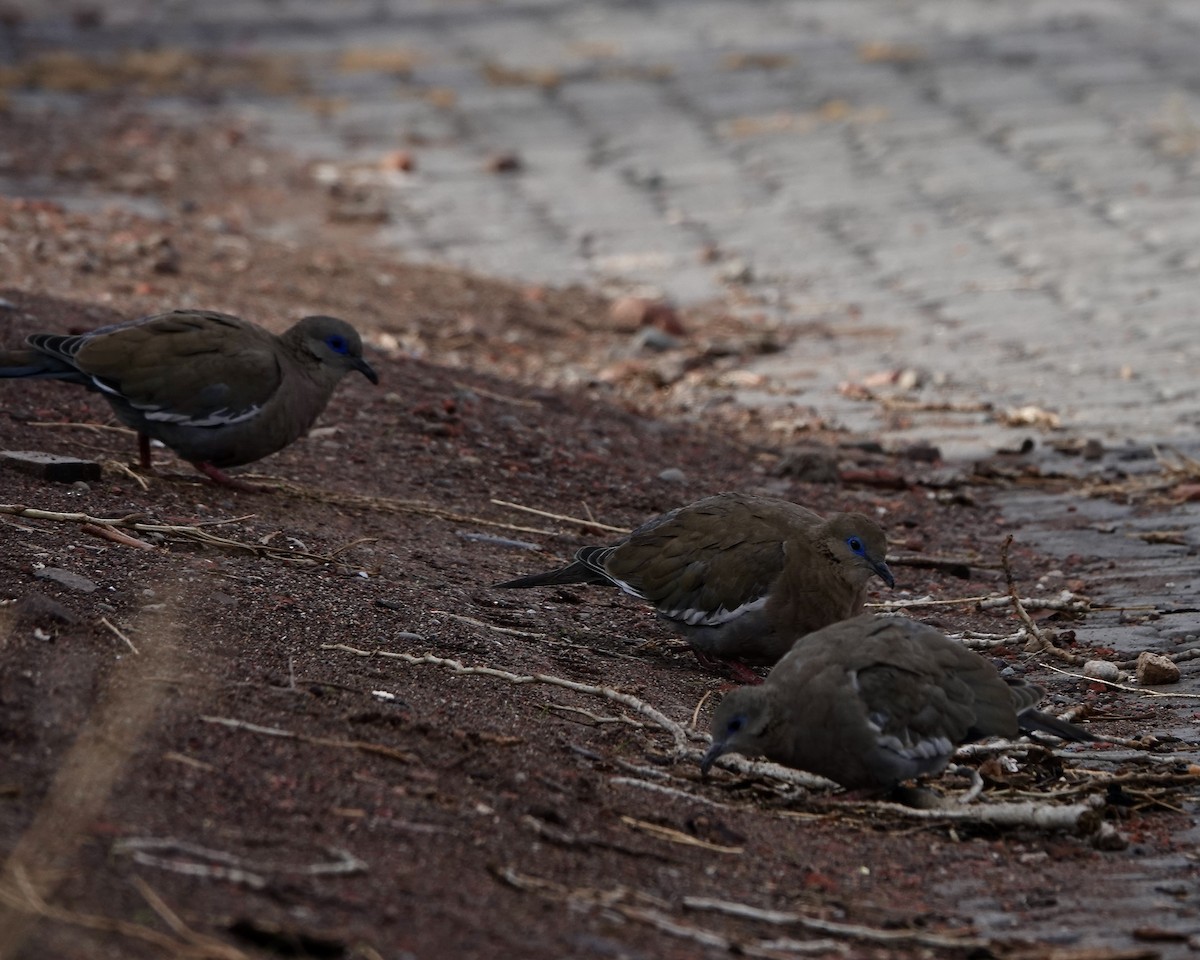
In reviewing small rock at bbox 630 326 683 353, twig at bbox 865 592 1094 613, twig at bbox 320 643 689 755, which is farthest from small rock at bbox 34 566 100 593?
small rock at bbox 630 326 683 353

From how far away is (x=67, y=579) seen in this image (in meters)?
4.97

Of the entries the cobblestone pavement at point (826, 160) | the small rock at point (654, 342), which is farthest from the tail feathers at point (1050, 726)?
the small rock at point (654, 342)

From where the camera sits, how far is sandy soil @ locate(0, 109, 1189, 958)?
342 cm

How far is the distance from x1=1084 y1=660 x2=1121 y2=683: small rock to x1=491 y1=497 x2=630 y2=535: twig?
1.85 meters

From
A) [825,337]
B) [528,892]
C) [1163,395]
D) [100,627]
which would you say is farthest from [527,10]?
[528,892]

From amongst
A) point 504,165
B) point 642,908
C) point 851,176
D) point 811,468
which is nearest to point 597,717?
point 642,908

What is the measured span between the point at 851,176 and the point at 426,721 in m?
9.03

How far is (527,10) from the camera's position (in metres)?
18.2

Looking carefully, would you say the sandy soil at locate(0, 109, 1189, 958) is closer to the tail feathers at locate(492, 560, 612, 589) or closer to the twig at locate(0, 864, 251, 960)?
the twig at locate(0, 864, 251, 960)

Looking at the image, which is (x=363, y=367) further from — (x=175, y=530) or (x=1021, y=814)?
(x=1021, y=814)

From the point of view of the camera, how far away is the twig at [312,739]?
416 centimetres

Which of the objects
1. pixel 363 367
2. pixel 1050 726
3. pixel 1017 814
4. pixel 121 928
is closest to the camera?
pixel 121 928

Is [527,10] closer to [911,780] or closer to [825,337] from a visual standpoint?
[825,337]

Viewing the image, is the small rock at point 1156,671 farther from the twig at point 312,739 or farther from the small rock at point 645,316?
the small rock at point 645,316
